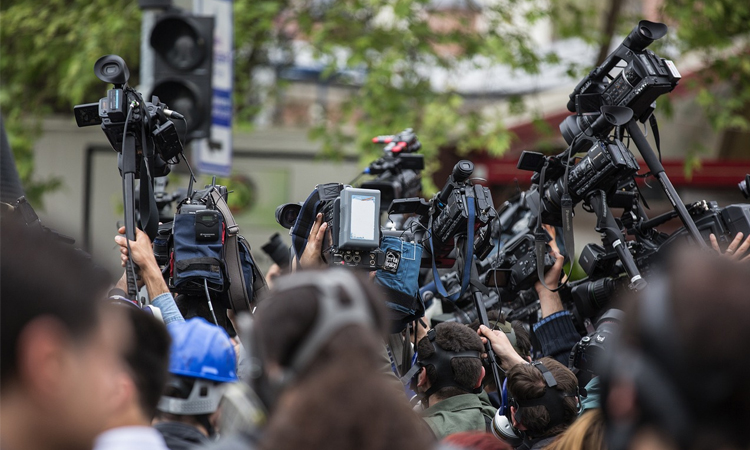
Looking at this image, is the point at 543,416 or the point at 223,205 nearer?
the point at 543,416

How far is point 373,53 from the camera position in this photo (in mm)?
10562

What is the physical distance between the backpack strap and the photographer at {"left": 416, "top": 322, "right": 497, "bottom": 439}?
0.86 m

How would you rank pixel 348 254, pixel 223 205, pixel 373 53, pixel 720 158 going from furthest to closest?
pixel 720 158 < pixel 373 53 < pixel 223 205 < pixel 348 254

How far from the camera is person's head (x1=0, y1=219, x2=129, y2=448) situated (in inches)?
68.9

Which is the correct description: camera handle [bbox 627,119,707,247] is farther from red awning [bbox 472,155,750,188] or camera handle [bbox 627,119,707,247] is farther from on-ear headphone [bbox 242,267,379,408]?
red awning [bbox 472,155,750,188]

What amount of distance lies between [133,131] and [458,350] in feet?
6.00

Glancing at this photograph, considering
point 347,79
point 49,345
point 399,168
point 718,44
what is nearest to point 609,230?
point 399,168

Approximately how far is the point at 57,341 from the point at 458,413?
2.30 metres

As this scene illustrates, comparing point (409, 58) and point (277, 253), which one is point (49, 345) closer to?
point (277, 253)

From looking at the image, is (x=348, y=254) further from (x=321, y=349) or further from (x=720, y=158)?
(x=720, y=158)

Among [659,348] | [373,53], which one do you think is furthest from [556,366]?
[373,53]

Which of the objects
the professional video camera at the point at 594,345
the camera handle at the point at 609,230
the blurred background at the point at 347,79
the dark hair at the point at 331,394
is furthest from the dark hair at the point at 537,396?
the blurred background at the point at 347,79

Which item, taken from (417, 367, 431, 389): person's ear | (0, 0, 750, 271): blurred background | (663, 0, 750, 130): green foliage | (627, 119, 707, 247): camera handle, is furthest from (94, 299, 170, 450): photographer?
(663, 0, 750, 130): green foliage

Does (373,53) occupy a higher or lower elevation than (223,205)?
higher
